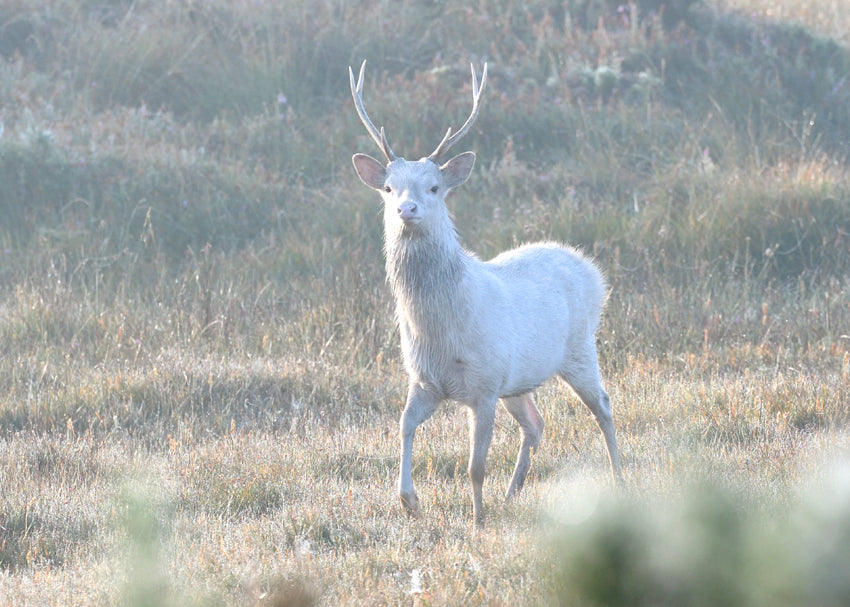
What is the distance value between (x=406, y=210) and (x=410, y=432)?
99cm

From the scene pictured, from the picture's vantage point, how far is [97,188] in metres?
11.0

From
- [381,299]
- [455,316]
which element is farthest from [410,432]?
[381,299]

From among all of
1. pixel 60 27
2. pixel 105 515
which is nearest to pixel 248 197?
pixel 60 27

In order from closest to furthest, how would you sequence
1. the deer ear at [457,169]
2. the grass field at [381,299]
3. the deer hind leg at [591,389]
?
the grass field at [381,299] < the deer ear at [457,169] < the deer hind leg at [591,389]

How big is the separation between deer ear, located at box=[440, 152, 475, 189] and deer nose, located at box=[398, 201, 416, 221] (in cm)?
51

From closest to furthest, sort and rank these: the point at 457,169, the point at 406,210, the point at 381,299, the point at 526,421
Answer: the point at 406,210, the point at 457,169, the point at 526,421, the point at 381,299

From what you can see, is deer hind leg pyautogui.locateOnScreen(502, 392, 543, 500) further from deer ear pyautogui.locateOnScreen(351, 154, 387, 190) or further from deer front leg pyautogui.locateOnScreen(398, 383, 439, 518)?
deer ear pyautogui.locateOnScreen(351, 154, 387, 190)

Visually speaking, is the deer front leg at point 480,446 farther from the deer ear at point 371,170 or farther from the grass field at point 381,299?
the deer ear at point 371,170

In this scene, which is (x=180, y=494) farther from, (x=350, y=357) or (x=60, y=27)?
(x=60, y=27)

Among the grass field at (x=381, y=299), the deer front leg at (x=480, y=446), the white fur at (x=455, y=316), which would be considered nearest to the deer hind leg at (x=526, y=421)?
the white fur at (x=455, y=316)

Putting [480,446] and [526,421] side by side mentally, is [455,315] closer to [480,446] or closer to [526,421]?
[480,446]

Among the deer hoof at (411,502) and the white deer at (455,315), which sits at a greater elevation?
the white deer at (455,315)

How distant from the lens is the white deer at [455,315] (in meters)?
4.72

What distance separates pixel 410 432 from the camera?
15.7 feet
